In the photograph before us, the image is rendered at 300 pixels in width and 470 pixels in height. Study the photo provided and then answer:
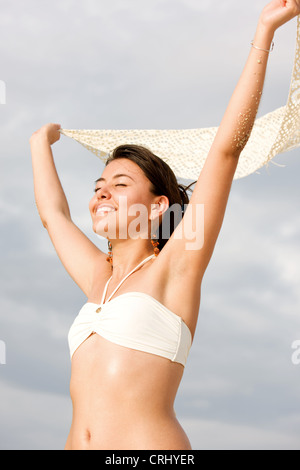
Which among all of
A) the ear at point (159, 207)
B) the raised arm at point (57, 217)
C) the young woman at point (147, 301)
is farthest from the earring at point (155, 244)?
the raised arm at point (57, 217)

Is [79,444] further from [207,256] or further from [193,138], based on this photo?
[193,138]

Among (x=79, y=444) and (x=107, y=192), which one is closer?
(x=79, y=444)

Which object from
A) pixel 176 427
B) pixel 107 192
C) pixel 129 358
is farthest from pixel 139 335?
pixel 107 192

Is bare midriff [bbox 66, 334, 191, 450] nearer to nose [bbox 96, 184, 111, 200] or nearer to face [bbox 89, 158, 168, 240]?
face [bbox 89, 158, 168, 240]

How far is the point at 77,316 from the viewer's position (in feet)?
11.0

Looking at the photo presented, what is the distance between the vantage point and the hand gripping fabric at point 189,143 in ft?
12.6

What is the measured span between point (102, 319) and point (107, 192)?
2.56ft

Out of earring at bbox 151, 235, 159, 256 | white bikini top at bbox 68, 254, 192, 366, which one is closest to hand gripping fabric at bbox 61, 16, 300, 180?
earring at bbox 151, 235, 159, 256

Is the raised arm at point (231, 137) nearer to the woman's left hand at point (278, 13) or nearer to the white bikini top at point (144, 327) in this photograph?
the woman's left hand at point (278, 13)

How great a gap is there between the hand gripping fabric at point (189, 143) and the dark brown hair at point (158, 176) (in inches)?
20.9

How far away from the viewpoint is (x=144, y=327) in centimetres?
294

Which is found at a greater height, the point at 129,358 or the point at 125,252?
the point at 125,252

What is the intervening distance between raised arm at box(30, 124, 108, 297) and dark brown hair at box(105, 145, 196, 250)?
56 cm
